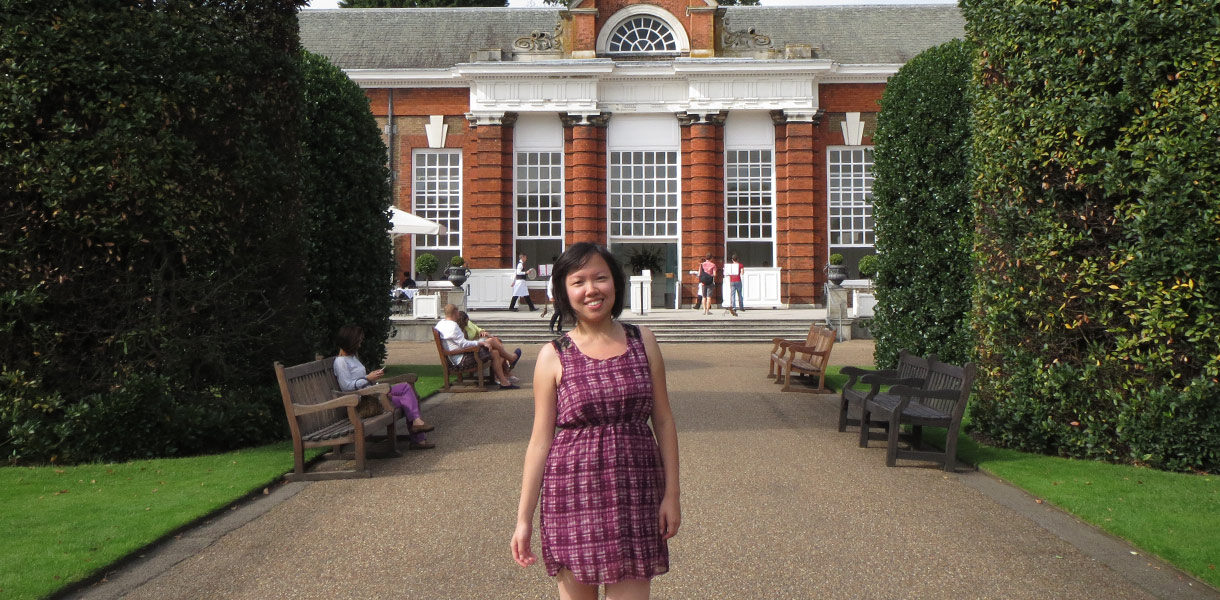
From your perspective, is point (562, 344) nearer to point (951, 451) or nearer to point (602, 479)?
point (602, 479)

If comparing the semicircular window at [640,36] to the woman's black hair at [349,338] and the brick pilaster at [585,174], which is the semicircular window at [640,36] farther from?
the woman's black hair at [349,338]

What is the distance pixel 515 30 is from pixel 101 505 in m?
28.6

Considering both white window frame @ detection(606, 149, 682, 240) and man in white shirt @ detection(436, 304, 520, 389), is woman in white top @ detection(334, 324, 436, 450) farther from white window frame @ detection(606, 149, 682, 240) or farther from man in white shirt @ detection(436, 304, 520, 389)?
white window frame @ detection(606, 149, 682, 240)

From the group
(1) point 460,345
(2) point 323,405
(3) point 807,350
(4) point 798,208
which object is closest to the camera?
(2) point 323,405

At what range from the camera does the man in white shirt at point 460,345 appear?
43.5 ft

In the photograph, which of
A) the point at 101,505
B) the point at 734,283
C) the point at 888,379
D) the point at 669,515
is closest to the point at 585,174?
the point at 734,283

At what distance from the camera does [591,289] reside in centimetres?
320

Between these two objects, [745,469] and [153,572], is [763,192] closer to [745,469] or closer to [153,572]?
[745,469]

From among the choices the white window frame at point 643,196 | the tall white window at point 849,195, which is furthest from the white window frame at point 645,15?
the tall white window at point 849,195

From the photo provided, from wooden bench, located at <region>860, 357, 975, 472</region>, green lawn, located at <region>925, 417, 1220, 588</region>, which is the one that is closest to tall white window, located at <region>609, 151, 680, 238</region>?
wooden bench, located at <region>860, 357, 975, 472</region>

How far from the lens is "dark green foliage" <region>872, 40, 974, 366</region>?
11.1m

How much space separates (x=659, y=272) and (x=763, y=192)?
4032 millimetres

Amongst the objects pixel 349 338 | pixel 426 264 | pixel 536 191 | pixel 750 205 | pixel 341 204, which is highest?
pixel 536 191

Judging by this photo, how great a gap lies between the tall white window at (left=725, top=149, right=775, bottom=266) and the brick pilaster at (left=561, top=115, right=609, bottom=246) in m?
3.89
